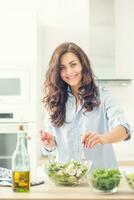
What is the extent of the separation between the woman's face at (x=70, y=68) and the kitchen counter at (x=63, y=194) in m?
0.67

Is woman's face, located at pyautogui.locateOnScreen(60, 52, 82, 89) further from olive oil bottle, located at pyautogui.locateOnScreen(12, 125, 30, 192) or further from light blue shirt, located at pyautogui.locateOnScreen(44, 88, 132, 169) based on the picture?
olive oil bottle, located at pyautogui.locateOnScreen(12, 125, 30, 192)

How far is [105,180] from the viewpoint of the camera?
1.59 m

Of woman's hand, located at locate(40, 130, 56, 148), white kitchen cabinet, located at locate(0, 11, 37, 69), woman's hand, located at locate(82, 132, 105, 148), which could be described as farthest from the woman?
white kitchen cabinet, located at locate(0, 11, 37, 69)

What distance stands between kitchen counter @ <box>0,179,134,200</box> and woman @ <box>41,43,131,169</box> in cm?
52

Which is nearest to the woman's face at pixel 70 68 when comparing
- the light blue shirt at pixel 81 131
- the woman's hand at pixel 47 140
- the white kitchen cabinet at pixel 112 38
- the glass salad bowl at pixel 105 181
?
the light blue shirt at pixel 81 131

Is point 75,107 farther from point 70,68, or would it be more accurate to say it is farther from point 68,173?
point 68,173

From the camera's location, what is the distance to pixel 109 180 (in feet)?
5.20

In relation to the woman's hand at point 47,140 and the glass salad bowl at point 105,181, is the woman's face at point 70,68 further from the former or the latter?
the glass salad bowl at point 105,181

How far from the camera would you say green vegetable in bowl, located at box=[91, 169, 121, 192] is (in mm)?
1585

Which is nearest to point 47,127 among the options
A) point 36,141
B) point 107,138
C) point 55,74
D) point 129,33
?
point 55,74

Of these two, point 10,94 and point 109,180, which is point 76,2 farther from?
point 109,180

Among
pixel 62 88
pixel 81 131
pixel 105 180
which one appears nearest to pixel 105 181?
pixel 105 180

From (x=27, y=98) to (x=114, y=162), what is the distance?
1.35 metres

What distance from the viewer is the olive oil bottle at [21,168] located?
1616mm
